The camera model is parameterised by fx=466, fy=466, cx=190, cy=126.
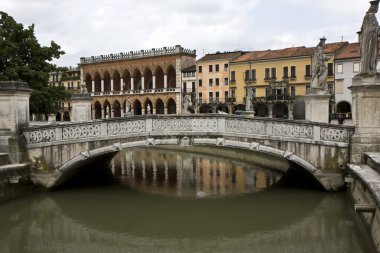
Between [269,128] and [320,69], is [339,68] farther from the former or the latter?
[269,128]

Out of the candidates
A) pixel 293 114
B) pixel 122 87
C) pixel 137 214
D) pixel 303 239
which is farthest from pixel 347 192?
pixel 122 87

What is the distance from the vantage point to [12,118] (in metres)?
15.3

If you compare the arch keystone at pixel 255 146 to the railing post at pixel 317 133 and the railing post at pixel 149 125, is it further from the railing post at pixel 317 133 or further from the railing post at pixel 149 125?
the railing post at pixel 149 125

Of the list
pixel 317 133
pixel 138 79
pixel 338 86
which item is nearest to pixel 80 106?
pixel 317 133

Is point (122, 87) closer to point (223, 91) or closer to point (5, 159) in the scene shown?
point (223, 91)

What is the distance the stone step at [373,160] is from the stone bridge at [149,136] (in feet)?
6.95

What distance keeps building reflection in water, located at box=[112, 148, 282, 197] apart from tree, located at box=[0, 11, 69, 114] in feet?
17.5

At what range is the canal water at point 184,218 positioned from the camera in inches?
446

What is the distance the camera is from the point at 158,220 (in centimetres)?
1345

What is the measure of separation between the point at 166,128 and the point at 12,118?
16.6ft

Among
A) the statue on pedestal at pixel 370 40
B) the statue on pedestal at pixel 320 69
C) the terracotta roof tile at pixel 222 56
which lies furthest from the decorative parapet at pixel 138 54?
the statue on pedestal at pixel 370 40

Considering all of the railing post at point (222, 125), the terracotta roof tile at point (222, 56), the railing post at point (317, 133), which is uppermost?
the terracotta roof tile at point (222, 56)

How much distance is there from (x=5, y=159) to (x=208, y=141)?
21.9 ft

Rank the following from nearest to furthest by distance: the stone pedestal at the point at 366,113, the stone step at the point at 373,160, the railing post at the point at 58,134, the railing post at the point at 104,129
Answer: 1. the stone step at the point at 373,160
2. the stone pedestal at the point at 366,113
3. the railing post at the point at 58,134
4. the railing post at the point at 104,129
